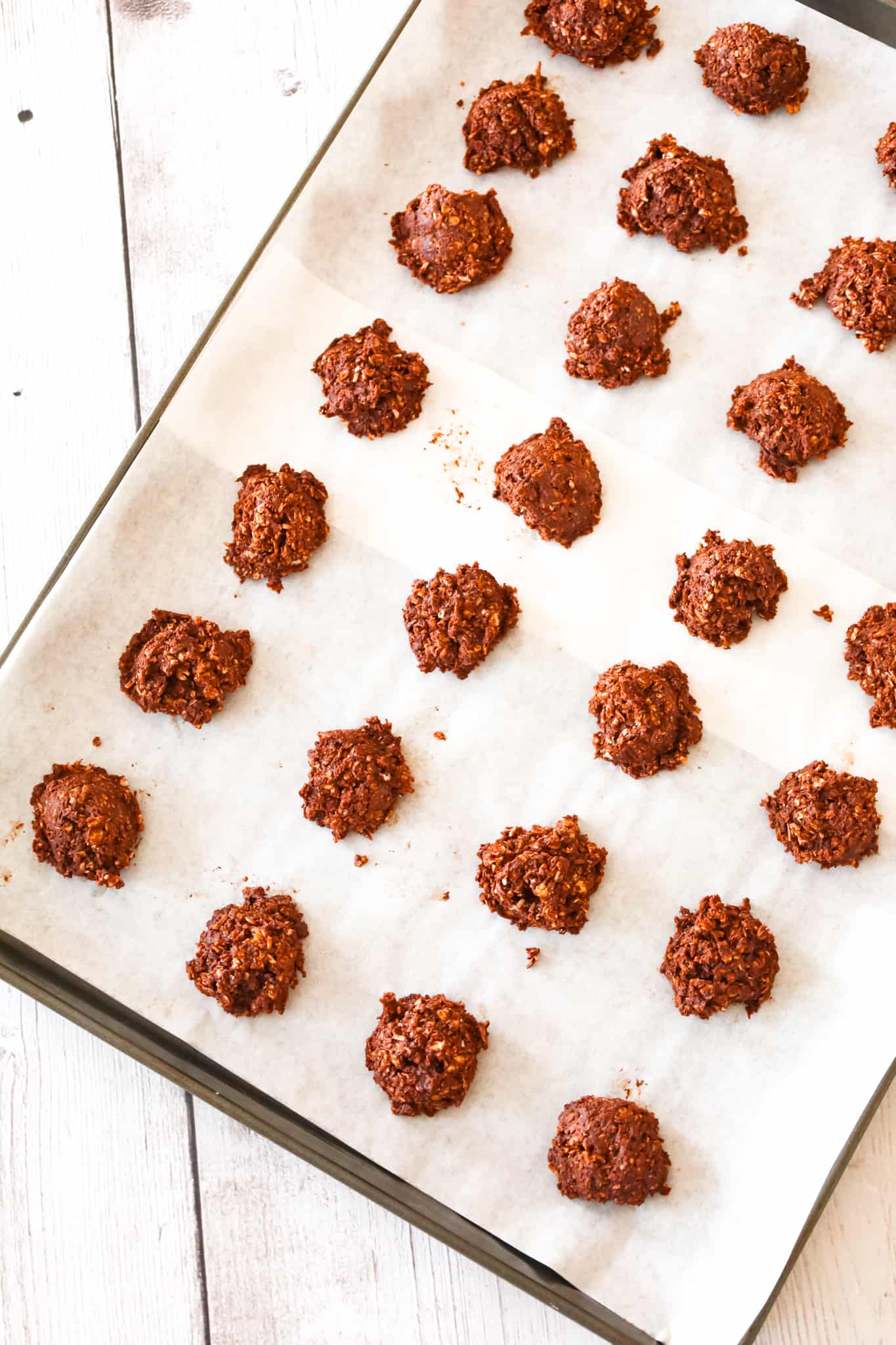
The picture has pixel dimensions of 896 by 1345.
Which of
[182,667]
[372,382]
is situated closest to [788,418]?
[372,382]

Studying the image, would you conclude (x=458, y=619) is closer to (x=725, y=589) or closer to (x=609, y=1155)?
(x=725, y=589)

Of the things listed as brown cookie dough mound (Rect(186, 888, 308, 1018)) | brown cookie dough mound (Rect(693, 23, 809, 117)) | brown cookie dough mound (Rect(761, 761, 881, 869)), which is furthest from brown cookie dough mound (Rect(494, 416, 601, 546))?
brown cookie dough mound (Rect(186, 888, 308, 1018))

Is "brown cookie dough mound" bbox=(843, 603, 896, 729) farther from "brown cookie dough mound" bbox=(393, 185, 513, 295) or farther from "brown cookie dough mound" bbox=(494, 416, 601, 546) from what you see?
"brown cookie dough mound" bbox=(393, 185, 513, 295)

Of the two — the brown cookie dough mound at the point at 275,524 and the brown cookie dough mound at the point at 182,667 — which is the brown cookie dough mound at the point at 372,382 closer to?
the brown cookie dough mound at the point at 275,524

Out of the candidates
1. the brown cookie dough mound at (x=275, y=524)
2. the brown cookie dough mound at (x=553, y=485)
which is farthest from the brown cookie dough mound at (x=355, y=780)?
the brown cookie dough mound at (x=553, y=485)

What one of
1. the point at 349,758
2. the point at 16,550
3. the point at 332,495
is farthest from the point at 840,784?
the point at 16,550

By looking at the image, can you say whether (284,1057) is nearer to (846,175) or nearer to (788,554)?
(788,554)
